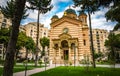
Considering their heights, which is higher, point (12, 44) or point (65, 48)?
point (65, 48)

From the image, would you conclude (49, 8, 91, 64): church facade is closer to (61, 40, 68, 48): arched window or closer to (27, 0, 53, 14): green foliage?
(61, 40, 68, 48): arched window

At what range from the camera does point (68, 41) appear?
3997 centimetres

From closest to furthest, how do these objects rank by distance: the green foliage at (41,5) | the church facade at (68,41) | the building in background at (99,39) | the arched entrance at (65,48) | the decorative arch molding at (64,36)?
the green foliage at (41,5) → the church facade at (68,41) → the decorative arch molding at (64,36) → the arched entrance at (65,48) → the building in background at (99,39)

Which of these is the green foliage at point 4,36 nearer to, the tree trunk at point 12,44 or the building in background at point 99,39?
the tree trunk at point 12,44

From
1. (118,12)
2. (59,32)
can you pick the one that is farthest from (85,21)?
(118,12)

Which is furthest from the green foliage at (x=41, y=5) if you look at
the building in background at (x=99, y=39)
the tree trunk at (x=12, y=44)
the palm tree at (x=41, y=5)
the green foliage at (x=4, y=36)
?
the building in background at (x=99, y=39)

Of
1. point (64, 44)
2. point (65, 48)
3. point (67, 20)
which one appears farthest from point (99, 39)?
point (65, 48)

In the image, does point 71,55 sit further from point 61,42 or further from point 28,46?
point 28,46

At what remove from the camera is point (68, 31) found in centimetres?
4194

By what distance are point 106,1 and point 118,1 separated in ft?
3.79

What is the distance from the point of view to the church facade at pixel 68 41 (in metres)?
39.8

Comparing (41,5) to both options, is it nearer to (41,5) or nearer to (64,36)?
(41,5)

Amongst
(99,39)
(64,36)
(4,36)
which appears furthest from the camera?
(99,39)

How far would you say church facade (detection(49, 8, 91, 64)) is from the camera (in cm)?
3975
